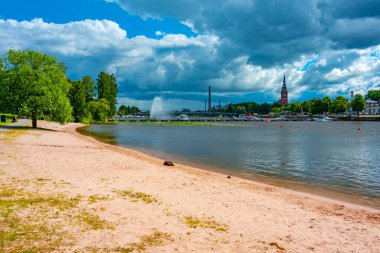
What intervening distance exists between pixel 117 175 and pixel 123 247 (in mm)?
12212

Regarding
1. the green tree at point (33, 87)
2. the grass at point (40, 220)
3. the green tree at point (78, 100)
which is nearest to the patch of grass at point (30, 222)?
the grass at point (40, 220)

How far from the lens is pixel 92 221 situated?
11367 millimetres

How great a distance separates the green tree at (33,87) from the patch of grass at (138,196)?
49.3 metres

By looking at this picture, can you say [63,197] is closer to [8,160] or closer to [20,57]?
[8,160]

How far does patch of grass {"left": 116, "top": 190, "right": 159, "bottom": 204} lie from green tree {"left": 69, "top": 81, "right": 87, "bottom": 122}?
390ft

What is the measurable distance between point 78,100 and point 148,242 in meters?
129

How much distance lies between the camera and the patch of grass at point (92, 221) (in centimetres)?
1085

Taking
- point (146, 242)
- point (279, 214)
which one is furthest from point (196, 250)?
point (279, 214)

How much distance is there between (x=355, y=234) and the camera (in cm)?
1148

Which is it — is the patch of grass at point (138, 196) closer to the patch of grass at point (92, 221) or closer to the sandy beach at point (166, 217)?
the sandy beach at point (166, 217)

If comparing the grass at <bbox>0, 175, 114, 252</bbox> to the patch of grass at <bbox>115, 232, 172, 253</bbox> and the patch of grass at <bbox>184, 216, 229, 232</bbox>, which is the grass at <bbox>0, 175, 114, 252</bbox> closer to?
the patch of grass at <bbox>115, 232, 172, 253</bbox>

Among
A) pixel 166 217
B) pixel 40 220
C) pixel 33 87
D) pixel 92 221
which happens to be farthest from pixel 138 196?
pixel 33 87

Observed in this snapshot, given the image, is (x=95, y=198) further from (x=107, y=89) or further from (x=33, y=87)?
(x=107, y=89)

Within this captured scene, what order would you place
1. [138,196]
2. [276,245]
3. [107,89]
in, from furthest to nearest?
[107,89], [138,196], [276,245]
